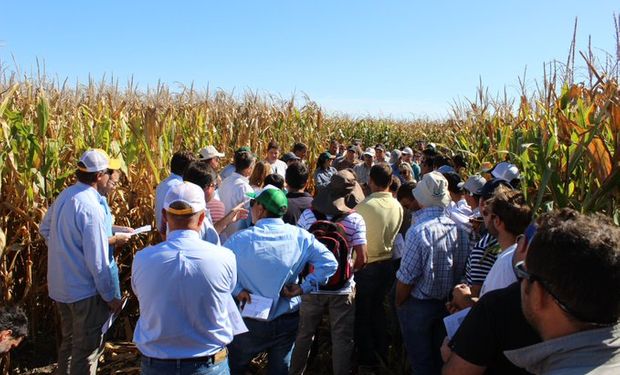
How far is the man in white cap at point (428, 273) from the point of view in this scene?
3.73 metres

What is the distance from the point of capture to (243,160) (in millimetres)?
5375

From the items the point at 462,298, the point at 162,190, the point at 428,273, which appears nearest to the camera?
the point at 462,298

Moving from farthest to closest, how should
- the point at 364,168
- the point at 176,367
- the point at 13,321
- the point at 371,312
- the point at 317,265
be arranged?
1. the point at 364,168
2. the point at 371,312
3. the point at 317,265
4. the point at 13,321
5. the point at 176,367

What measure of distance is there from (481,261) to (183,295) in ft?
6.14

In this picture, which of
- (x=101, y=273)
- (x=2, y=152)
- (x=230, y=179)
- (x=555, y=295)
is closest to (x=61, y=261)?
(x=101, y=273)

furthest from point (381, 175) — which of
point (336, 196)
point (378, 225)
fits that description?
point (336, 196)

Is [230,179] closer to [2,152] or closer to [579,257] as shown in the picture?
[2,152]

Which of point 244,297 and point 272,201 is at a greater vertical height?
point 272,201

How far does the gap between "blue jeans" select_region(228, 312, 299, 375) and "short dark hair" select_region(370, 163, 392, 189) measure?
1.64 metres

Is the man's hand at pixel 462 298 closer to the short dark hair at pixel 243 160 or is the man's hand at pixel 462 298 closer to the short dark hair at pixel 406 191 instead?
the short dark hair at pixel 406 191

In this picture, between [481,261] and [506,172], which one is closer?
→ [481,261]

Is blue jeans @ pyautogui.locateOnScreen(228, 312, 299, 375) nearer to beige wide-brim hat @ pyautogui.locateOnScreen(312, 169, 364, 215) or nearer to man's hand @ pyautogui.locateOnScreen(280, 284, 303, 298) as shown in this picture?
man's hand @ pyautogui.locateOnScreen(280, 284, 303, 298)

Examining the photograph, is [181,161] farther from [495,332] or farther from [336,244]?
[495,332]

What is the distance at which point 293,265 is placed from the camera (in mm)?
3357
